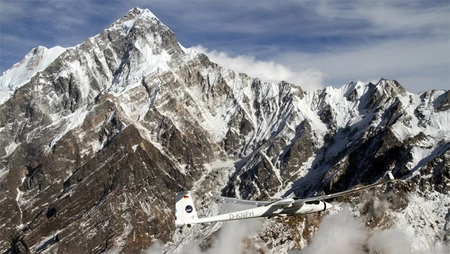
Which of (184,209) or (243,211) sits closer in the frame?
(184,209)

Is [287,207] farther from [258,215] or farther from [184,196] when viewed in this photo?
[184,196]

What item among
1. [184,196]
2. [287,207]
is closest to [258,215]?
[287,207]

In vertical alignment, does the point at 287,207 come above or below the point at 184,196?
below

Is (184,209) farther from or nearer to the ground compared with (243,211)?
farther from the ground

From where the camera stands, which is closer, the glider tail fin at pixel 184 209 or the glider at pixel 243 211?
the glider at pixel 243 211

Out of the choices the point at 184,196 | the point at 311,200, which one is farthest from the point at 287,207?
the point at 184,196

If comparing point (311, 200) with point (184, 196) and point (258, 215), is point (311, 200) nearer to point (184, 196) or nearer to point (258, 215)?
point (258, 215)

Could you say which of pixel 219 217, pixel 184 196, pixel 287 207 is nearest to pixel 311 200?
pixel 287 207

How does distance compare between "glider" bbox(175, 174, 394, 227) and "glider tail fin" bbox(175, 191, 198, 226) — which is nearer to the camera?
"glider" bbox(175, 174, 394, 227)
